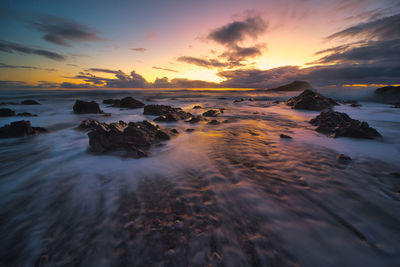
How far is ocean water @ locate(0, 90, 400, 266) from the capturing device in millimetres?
1468

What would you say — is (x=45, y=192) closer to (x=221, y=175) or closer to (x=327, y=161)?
(x=221, y=175)

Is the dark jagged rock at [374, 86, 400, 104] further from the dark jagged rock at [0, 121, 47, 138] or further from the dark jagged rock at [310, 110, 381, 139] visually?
the dark jagged rock at [0, 121, 47, 138]

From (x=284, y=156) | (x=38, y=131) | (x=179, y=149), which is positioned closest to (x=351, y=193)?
(x=284, y=156)

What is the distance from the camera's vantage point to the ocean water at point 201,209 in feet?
4.82

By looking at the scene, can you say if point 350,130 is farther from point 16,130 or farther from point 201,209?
point 16,130

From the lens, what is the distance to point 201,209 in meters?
2.04

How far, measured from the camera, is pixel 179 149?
162 inches

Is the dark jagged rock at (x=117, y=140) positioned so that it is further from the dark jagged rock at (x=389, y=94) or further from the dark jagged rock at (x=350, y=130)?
the dark jagged rock at (x=389, y=94)

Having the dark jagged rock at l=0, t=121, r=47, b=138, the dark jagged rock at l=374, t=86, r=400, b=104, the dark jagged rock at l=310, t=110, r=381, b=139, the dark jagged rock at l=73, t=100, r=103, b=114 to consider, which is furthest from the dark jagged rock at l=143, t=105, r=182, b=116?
the dark jagged rock at l=374, t=86, r=400, b=104

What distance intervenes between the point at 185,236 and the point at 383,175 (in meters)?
3.74

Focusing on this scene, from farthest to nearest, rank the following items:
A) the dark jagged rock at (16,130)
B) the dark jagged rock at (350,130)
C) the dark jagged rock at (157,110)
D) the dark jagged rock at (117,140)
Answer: the dark jagged rock at (157,110)
the dark jagged rock at (16,130)
the dark jagged rock at (350,130)
the dark jagged rock at (117,140)

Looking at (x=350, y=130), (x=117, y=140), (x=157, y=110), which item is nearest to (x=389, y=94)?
(x=350, y=130)

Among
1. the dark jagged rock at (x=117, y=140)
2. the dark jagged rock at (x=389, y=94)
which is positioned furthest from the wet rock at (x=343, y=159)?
the dark jagged rock at (x=389, y=94)

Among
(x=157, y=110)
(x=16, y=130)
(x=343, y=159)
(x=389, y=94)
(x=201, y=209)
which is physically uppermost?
(x=389, y=94)
